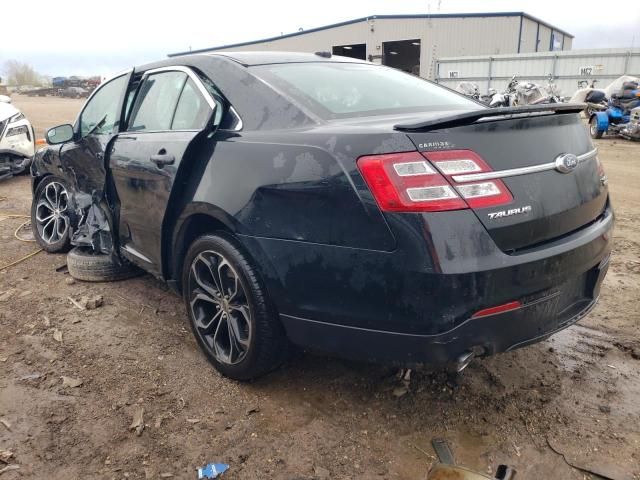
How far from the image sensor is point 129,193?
3.40 m

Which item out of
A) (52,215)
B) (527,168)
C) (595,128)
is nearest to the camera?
(527,168)

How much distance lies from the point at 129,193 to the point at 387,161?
2.02 metres

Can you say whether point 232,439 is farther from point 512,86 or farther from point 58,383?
point 512,86

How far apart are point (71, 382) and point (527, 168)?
2.56m

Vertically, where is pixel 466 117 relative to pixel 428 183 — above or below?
above

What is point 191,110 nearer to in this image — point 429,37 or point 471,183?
point 471,183

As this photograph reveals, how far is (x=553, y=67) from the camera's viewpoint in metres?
22.5

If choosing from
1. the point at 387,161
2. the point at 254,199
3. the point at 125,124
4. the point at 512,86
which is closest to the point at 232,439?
Result: the point at 254,199

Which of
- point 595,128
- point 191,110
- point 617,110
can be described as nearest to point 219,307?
point 191,110

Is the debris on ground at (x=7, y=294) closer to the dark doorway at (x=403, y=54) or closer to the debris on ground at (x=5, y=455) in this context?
the debris on ground at (x=5, y=455)

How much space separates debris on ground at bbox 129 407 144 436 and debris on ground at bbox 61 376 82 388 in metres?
0.47

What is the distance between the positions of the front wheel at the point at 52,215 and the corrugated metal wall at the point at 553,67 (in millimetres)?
21968

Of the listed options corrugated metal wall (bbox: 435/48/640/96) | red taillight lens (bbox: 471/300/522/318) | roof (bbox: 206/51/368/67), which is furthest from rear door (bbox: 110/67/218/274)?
corrugated metal wall (bbox: 435/48/640/96)

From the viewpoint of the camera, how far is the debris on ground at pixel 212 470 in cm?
221
